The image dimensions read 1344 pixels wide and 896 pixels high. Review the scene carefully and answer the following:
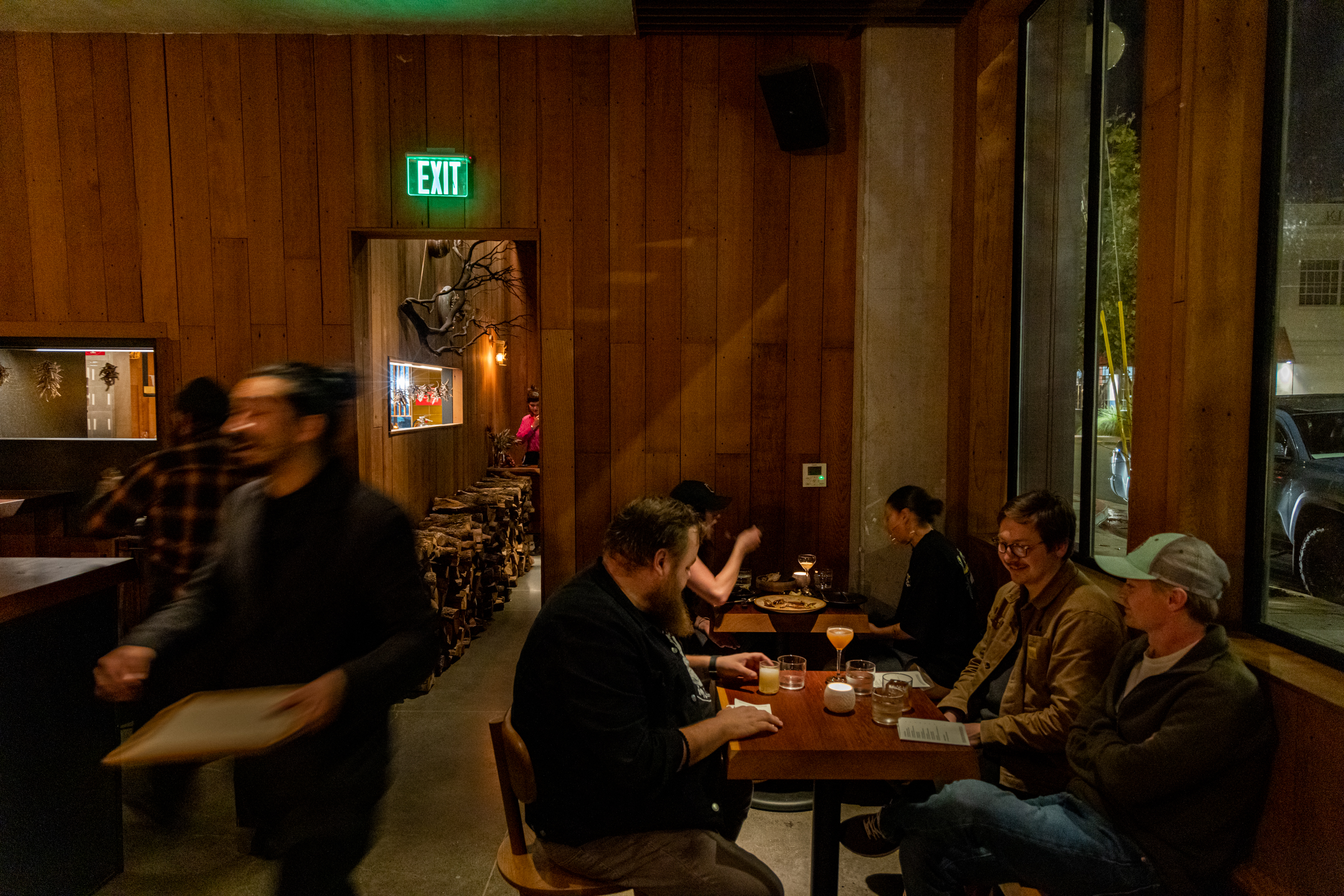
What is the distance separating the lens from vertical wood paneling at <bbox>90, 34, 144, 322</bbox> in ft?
15.8

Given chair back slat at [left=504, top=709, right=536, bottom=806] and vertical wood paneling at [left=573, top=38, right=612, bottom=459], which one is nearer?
chair back slat at [left=504, top=709, right=536, bottom=806]

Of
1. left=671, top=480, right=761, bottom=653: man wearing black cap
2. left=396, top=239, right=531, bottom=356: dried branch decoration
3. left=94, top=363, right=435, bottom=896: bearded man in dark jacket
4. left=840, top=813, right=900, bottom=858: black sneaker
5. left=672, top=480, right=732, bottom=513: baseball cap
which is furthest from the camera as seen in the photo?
left=396, top=239, right=531, bottom=356: dried branch decoration

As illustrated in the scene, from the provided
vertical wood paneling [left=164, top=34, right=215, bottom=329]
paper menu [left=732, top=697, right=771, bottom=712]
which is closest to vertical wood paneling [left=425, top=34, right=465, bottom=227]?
vertical wood paneling [left=164, top=34, right=215, bottom=329]

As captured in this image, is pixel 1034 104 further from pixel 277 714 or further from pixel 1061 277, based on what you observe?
pixel 277 714

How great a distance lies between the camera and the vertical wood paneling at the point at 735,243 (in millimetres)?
4816

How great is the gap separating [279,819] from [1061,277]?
4064 millimetres

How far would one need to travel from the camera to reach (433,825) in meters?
3.49

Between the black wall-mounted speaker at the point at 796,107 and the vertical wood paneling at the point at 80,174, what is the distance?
Result: 406cm

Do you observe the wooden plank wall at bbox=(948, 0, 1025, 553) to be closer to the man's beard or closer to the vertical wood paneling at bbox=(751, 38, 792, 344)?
the vertical wood paneling at bbox=(751, 38, 792, 344)

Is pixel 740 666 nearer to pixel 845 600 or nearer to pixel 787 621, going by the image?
pixel 787 621

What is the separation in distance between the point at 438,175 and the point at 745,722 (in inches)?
152

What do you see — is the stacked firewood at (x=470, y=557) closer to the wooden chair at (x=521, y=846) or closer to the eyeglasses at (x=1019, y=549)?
the wooden chair at (x=521, y=846)

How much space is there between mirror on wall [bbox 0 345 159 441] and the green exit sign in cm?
197

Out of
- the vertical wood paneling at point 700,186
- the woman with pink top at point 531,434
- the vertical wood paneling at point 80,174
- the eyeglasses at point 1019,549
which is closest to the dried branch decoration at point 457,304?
the woman with pink top at point 531,434
